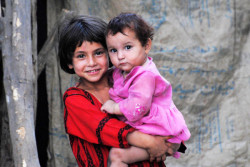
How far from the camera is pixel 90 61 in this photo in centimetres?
191

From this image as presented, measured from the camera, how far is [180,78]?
361 centimetres

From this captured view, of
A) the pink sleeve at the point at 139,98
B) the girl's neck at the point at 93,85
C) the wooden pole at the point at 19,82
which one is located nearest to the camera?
the pink sleeve at the point at 139,98

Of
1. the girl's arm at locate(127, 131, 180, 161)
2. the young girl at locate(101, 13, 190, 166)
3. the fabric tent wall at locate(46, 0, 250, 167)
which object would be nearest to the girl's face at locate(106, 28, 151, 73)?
the young girl at locate(101, 13, 190, 166)

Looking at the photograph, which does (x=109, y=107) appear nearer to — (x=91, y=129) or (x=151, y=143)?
(x=91, y=129)

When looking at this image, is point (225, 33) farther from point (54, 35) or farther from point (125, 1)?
point (54, 35)

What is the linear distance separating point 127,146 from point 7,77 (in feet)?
5.15

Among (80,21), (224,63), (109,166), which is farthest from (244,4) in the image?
(109,166)

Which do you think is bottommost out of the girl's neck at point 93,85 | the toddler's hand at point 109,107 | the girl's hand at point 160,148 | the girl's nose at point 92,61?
the girl's hand at point 160,148

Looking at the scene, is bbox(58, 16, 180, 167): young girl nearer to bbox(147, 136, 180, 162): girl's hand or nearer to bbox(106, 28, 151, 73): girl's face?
bbox(147, 136, 180, 162): girl's hand

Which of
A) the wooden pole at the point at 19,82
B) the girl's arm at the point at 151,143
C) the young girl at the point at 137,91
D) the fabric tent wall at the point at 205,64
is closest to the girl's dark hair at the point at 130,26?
the young girl at the point at 137,91

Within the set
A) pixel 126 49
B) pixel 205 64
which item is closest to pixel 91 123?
pixel 126 49

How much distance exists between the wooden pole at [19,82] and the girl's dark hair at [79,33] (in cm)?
105

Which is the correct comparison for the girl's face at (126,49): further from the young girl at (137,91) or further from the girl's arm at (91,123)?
the girl's arm at (91,123)

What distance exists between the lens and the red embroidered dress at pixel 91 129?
1.80 metres
